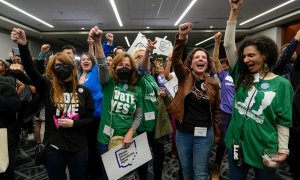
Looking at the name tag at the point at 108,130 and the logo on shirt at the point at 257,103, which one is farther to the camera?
the name tag at the point at 108,130

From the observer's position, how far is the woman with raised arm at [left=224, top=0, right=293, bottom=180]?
5.05ft

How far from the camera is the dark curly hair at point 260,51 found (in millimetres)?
1635

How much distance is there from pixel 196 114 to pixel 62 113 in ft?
3.70

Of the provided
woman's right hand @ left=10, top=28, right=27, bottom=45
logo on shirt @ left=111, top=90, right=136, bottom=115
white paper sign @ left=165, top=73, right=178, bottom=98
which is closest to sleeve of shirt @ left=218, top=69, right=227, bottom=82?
white paper sign @ left=165, top=73, right=178, bottom=98

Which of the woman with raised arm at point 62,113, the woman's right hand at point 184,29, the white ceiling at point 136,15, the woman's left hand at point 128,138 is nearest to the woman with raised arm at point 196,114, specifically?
the woman's right hand at point 184,29

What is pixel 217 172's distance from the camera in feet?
10.6

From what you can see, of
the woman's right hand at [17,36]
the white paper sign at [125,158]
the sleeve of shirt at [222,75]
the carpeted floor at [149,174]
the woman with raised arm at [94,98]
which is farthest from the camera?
the carpeted floor at [149,174]

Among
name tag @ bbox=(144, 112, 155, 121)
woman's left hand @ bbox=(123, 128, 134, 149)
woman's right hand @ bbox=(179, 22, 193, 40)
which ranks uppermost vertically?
woman's right hand @ bbox=(179, 22, 193, 40)

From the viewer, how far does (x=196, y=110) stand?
2229 millimetres

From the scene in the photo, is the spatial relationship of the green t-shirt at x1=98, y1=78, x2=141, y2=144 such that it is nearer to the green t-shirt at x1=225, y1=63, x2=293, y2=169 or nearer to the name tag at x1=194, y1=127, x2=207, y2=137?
the name tag at x1=194, y1=127, x2=207, y2=137

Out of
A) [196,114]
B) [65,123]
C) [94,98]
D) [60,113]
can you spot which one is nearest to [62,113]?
[60,113]

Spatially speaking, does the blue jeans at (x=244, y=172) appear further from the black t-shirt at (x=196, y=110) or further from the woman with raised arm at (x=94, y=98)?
the woman with raised arm at (x=94, y=98)

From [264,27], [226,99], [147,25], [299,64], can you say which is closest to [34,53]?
[147,25]

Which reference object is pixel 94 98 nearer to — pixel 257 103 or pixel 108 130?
pixel 108 130
